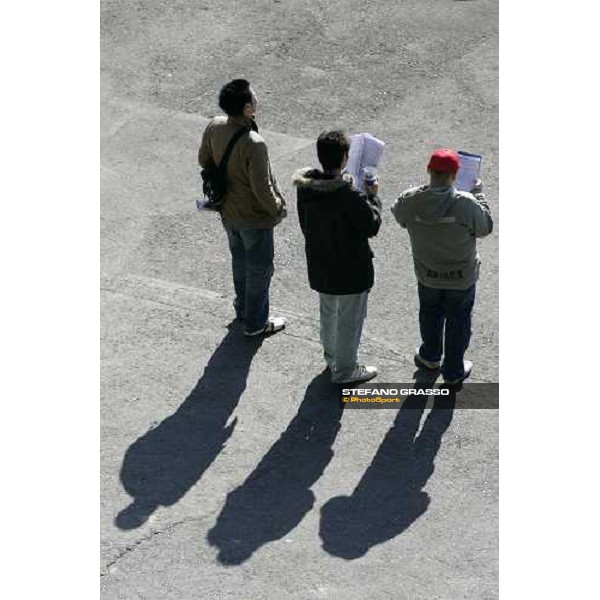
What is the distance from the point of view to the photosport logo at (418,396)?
26.7 ft

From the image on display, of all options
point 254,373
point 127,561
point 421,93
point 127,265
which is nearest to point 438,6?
point 421,93

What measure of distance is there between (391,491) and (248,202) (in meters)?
2.19

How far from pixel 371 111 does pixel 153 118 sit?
79.5 inches

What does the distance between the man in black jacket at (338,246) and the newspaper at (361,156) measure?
128 mm

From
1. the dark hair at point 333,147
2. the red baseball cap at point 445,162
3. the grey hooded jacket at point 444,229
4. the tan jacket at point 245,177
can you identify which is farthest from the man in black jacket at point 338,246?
the red baseball cap at point 445,162

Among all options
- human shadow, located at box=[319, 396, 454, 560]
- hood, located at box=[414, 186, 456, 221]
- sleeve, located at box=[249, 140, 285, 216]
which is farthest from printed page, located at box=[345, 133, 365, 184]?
human shadow, located at box=[319, 396, 454, 560]

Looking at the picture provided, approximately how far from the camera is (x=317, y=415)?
809cm

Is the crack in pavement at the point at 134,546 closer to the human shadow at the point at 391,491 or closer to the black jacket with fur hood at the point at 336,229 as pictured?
the human shadow at the point at 391,491

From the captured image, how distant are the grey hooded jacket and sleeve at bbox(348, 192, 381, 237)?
0.53 ft

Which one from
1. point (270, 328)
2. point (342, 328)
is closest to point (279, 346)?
point (270, 328)

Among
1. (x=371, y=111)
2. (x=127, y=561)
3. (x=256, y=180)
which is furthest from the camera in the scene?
(x=371, y=111)

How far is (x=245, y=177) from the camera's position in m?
8.20

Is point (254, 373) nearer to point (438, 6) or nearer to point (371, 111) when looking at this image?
point (371, 111)

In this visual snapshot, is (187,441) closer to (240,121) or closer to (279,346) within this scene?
(279,346)
